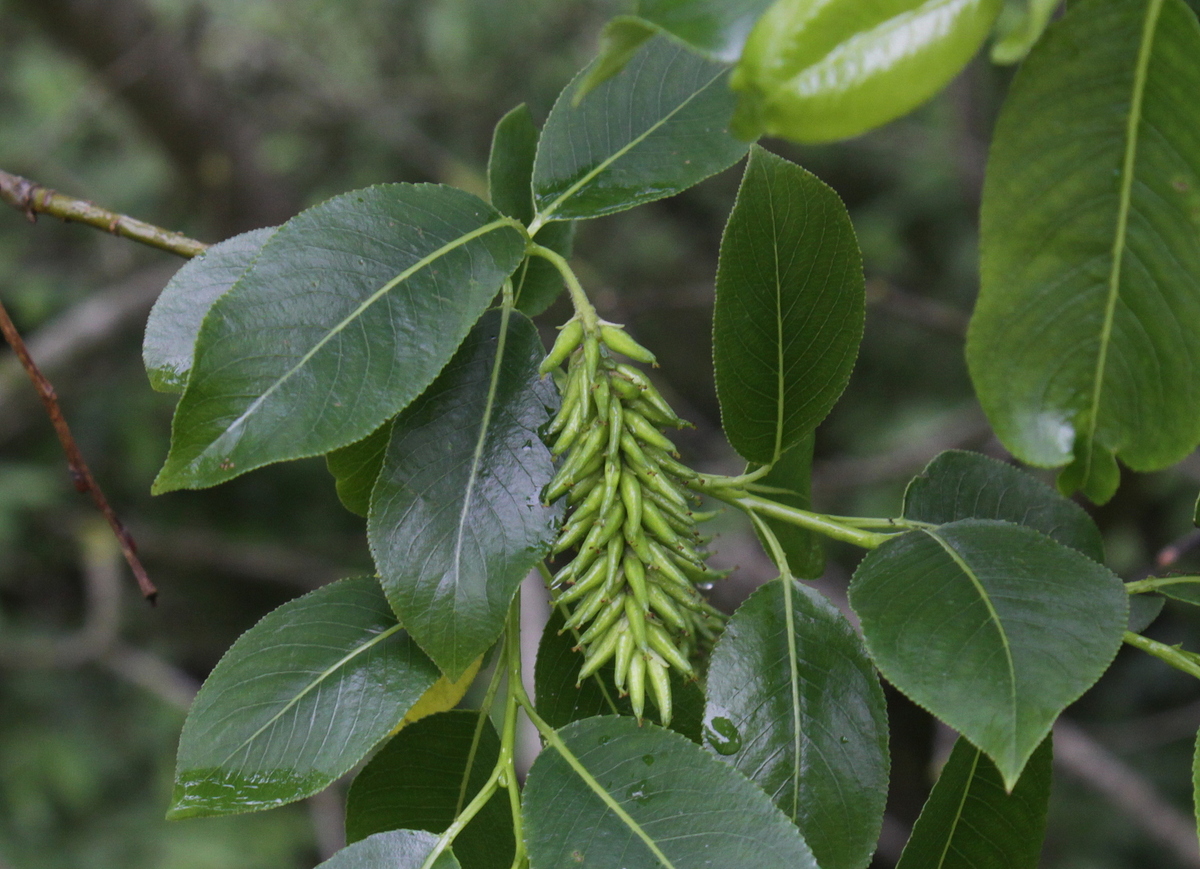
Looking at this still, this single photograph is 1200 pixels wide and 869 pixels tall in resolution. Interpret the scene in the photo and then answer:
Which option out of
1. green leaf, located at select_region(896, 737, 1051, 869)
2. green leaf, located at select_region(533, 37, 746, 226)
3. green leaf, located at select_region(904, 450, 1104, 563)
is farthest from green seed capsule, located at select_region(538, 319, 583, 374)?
green leaf, located at select_region(896, 737, 1051, 869)

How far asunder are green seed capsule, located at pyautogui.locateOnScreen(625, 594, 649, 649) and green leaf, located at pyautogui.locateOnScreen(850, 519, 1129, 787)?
0.50 ft

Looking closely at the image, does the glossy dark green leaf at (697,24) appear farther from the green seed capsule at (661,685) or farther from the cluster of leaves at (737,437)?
the green seed capsule at (661,685)

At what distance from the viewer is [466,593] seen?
2.41 feet

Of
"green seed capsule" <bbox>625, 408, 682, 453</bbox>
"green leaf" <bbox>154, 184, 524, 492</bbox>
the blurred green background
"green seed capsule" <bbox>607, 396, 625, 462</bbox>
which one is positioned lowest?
the blurred green background

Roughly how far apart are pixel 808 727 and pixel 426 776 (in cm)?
33

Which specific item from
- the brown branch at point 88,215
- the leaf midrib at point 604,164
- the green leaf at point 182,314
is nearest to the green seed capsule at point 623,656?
the leaf midrib at point 604,164

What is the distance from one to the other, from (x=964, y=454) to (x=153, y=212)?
4.24 metres

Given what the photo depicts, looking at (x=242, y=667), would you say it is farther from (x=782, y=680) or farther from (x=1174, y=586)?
(x=1174, y=586)

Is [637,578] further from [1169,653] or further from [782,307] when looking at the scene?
[1169,653]

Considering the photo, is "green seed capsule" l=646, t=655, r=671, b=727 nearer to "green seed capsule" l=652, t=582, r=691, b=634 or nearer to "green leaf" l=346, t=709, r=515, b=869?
"green seed capsule" l=652, t=582, r=691, b=634

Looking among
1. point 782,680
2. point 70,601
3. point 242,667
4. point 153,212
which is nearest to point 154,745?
point 70,601

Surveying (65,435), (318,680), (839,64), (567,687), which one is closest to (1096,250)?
(839,64)

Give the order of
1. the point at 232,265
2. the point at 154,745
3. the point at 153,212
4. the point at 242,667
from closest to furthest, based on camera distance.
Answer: the point at 242,667
the point at 232,265
the point at 154,745
the point at 153,212

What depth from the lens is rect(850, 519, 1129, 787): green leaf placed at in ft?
1.98
